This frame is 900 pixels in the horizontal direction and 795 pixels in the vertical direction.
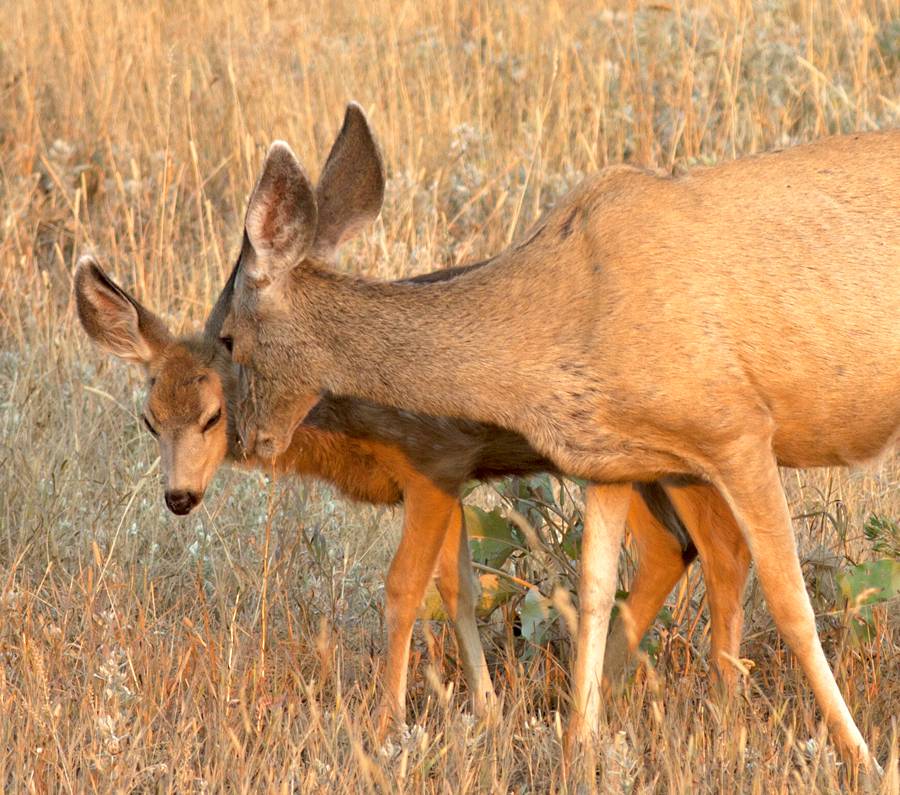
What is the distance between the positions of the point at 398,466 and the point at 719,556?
110 cm

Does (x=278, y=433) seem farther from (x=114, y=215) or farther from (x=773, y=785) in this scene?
(x=114, y=215)

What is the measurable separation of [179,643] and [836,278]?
241 cm

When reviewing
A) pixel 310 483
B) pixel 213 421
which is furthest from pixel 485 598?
pixel 213 421

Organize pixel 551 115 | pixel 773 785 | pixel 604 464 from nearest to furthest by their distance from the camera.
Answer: pixel 773 785
pixel 604 464
pixel 551 115

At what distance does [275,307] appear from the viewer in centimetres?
475

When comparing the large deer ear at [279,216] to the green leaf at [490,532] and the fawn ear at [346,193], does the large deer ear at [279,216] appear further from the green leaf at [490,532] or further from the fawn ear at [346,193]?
the green leaf at [490,532]

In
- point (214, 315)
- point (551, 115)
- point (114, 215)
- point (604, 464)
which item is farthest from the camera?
point (551, 115)

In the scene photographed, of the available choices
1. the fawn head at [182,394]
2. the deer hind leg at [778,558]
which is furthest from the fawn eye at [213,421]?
the deer hind leg at [778,558]

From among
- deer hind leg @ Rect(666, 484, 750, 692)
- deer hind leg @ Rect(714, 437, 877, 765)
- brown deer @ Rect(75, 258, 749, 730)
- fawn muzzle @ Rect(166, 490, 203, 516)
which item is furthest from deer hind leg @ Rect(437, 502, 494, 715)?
deer hind leg @ Rect(714, 437, 877, 765)

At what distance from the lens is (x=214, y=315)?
17.4 ft

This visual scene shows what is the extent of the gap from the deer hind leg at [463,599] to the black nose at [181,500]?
34.6 inches

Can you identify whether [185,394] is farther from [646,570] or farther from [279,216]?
[646,570]

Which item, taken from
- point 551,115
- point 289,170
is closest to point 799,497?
point 289,170

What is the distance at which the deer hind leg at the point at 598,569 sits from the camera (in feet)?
16.7
